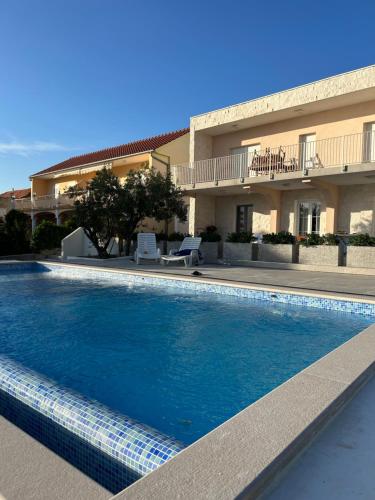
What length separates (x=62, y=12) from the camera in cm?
1115

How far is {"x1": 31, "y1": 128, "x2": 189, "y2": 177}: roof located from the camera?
21.9 metres

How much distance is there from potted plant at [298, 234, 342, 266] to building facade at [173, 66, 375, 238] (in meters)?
1.68

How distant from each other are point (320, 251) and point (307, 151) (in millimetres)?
4916

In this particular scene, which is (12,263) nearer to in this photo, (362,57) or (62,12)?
(62,12)

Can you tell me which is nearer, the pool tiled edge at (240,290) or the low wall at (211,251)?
the pool tiled edge at (240,290)

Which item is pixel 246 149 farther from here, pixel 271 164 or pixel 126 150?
pixel 126 150

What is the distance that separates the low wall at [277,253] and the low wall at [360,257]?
1.92 meters

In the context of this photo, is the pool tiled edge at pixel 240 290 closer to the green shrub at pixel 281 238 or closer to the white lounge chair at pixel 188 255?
the white lounge chair at pixel 188 255

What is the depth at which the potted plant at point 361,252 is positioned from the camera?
11.8m

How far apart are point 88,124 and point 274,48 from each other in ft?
27.8

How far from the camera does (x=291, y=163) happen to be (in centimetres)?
1459

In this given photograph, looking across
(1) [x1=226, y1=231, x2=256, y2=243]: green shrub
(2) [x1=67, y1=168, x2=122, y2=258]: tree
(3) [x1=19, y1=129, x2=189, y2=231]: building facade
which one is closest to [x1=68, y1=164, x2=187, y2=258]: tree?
(2) [x1=67, y1=168, x2=122, y2=258]: tree

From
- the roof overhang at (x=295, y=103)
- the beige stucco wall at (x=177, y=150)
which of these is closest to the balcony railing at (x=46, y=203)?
the beige stucco wall at (x=177, y=150)

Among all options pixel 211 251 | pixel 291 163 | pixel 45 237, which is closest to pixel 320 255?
pixel 291 163
